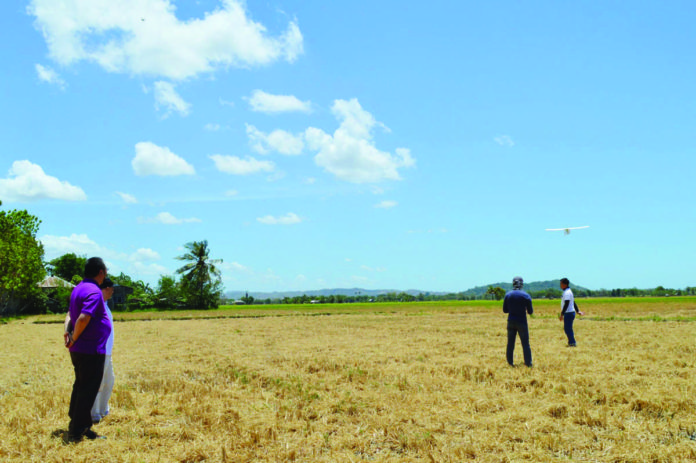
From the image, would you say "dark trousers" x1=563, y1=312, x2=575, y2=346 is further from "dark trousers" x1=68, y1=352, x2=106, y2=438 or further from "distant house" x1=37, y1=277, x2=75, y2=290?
"distant house" x1=37, y1=277, x2=75, y2=290

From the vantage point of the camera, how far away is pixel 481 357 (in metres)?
13.3

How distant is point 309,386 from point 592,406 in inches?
212

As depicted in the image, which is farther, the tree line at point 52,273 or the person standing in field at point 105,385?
the tree line at point 52,273

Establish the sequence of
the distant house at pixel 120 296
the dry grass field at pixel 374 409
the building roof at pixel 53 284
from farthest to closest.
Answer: the distant house at pixel 120 296, the building roof at pixel 53 284, the dry grass field at pixel 374 409

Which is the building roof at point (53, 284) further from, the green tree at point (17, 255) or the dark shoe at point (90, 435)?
the dark shoe at point (90, 435)

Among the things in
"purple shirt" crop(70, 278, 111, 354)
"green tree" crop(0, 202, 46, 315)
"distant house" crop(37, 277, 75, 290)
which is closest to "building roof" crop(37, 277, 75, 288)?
"distant house" crop(37, 277, 75, 290)

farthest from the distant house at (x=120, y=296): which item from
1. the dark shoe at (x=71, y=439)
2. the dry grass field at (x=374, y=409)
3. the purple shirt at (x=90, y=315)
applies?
the purple shirt at (x=90, y=315)

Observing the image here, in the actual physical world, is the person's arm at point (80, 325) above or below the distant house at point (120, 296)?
above

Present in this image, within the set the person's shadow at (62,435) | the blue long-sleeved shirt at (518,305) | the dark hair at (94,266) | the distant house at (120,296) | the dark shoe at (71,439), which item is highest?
the dark hair at (94,266)

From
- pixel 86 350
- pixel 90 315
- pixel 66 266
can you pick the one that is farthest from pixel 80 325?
pixel 66 266

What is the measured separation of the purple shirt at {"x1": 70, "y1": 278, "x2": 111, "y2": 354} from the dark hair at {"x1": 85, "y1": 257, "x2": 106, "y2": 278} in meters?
0.16

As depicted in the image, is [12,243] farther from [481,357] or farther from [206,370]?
[481,357]

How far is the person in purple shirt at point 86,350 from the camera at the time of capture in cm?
641

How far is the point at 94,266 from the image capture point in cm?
685
